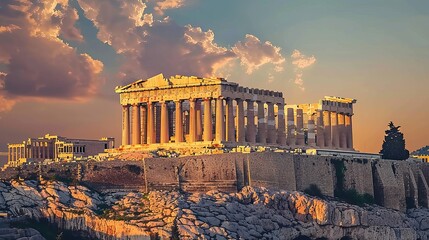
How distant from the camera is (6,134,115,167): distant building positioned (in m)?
154

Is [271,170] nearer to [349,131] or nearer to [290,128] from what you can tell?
[290,128]

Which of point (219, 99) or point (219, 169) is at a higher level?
point (219, 99)

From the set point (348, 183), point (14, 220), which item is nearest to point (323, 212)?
point (348, 183)

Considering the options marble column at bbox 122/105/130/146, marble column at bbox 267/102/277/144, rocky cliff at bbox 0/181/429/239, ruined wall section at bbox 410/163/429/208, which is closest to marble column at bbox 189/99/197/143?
marble column at bbox 122/105/130/146

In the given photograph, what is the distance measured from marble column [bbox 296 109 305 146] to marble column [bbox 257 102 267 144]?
28.1 feet

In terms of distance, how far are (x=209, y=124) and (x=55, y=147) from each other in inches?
1433

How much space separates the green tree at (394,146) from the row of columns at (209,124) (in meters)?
17.9

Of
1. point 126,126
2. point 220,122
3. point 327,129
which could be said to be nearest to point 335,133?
point 327,129

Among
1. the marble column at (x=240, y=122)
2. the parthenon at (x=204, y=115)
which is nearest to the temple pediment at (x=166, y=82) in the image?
the parthenon at (x=204, y=115)

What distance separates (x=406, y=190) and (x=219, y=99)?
29.9m

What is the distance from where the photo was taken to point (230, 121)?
131375 mm

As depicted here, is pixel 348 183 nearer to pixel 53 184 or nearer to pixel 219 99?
Result: pixel 219 99

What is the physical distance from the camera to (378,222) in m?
122

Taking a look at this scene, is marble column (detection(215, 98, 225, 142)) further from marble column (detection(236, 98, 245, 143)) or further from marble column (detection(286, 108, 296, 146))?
marble column (detection(286, 108, 296, 146))
